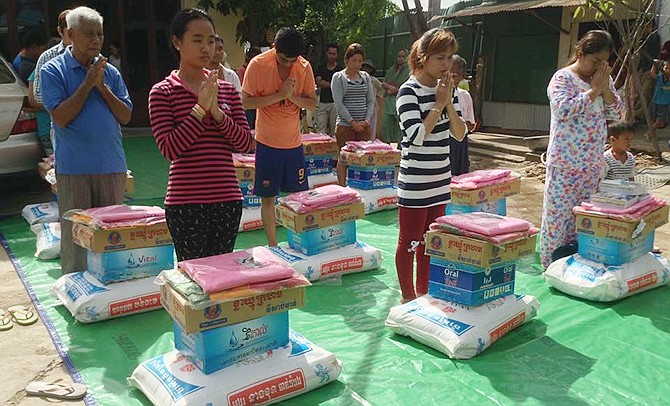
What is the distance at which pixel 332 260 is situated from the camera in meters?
4.34

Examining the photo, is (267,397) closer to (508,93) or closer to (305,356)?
(305,356)

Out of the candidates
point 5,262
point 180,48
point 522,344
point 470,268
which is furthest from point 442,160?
point 5,262

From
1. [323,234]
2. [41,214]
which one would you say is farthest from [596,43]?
[41,214]

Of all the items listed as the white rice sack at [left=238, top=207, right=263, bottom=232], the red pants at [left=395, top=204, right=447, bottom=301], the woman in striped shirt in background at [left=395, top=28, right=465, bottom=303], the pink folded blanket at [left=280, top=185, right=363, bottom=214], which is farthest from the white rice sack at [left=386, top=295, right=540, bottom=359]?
the white rice sack at [left=238, top=207, right=263, bottom=232]

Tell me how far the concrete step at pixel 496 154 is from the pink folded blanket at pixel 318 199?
18.8 ft

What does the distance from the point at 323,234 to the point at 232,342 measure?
5.85 feet

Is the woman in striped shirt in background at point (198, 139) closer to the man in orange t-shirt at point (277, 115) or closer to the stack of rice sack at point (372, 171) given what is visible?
the man in orange t-shirt at point (277, 115)

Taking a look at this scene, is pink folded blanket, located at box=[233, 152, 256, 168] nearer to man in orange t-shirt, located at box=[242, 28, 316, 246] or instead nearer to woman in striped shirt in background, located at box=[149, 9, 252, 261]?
man in orange t-shirt, located at box=[242, 28, 316, 246]

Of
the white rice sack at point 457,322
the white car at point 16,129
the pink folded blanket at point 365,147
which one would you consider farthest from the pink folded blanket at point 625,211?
the white car at point 16,129

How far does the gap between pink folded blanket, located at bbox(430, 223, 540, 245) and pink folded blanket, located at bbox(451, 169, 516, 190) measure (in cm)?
154

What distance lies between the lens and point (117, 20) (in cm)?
1141

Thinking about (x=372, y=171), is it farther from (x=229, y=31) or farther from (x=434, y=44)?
(x=229, y=31)

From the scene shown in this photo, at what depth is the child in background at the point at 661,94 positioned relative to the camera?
383 inches

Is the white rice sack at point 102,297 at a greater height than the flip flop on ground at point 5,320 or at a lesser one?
greater
